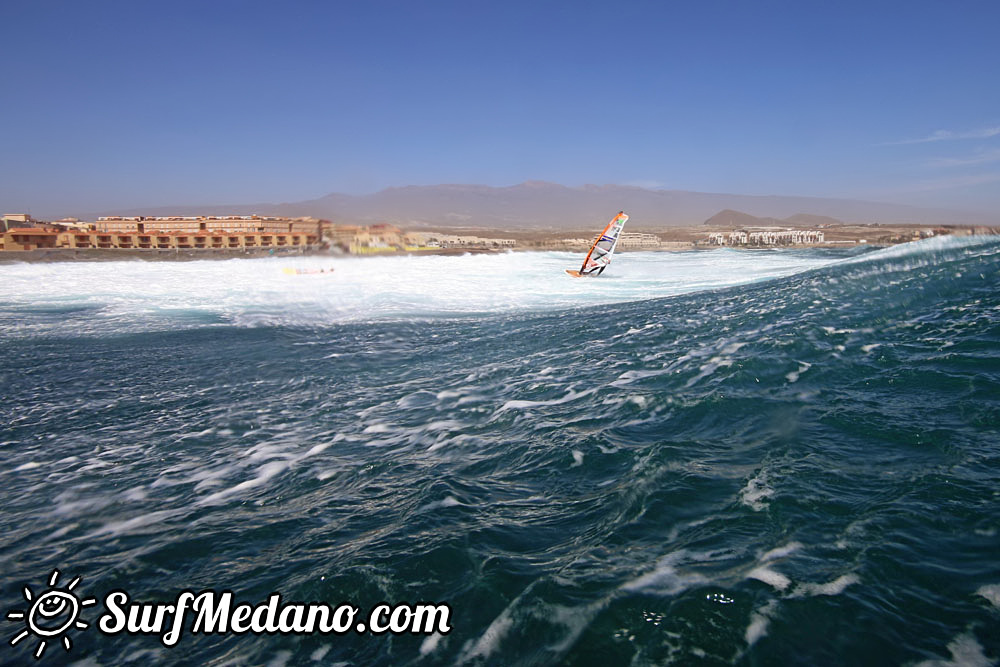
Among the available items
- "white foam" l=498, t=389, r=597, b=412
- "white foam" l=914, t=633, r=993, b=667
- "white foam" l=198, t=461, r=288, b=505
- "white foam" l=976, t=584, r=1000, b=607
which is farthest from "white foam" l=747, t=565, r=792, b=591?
"white foam" l=198, t=461, r=288, b=505

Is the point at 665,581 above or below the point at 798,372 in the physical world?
below

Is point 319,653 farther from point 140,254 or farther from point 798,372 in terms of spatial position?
point 140,254

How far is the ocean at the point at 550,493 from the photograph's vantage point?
2908 mm

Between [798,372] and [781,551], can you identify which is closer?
[781,551]

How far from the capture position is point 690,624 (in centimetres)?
286

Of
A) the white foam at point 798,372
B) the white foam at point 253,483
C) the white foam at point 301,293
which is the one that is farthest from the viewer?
the white foam at point 301,293

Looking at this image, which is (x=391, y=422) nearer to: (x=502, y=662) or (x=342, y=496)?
(x=342, y=496)

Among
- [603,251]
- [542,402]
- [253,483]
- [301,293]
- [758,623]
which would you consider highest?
[603,251]

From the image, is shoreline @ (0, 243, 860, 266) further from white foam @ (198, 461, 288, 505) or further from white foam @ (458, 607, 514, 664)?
white foam @ (458, 607, 514, 664)

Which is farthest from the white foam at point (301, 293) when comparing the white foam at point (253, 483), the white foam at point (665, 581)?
the white foam at point (665, 581)

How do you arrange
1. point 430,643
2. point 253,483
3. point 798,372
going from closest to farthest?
point 430,643, point 253,483, point 798,372

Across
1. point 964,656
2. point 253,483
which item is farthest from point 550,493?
point 253,483

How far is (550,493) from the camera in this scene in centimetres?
467

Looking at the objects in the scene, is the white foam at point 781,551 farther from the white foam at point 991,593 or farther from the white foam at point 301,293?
the white foam at point 301,293
